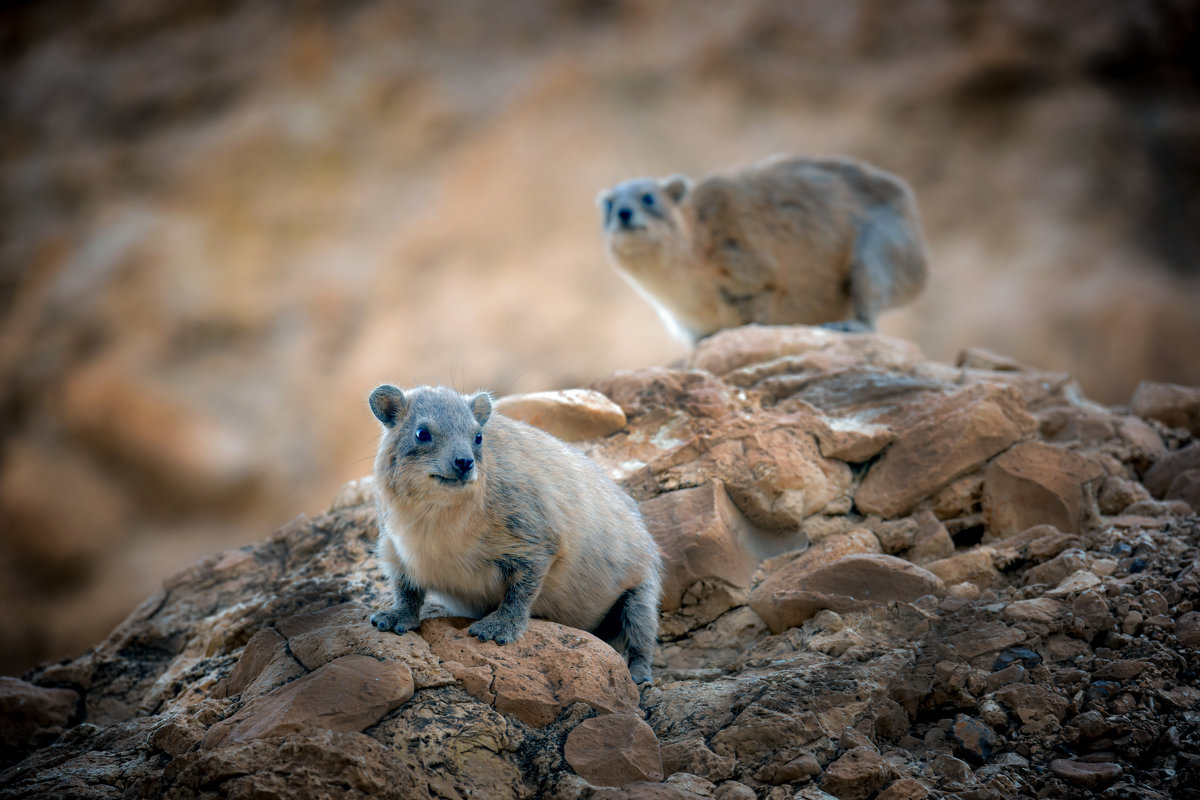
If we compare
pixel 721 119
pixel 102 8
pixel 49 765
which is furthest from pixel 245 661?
pixel 102 8

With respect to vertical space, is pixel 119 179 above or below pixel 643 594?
above

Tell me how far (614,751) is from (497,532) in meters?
1.17

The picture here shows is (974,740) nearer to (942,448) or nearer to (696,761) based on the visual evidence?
(696,761)

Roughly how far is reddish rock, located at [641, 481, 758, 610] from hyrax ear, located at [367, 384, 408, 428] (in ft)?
5.15

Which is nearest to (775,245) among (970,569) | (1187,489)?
(1187,489)

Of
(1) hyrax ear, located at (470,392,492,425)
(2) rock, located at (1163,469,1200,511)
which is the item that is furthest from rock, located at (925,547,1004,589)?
(1) hyrax ear, located at (470,392,492,425)

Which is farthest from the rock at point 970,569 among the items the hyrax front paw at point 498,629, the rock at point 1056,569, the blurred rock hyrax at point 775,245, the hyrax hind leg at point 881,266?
the blurred rock hyrax at point 775,245

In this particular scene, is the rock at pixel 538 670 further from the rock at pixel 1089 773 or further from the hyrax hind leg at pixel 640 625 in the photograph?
the rock at pixel 1089 773

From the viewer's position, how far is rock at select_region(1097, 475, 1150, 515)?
5.09 metres

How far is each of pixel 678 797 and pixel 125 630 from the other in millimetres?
3859

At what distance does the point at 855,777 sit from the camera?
10.5ft

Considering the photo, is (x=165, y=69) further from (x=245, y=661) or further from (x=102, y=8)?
(x=245, y=661)

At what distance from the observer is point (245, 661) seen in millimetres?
4156

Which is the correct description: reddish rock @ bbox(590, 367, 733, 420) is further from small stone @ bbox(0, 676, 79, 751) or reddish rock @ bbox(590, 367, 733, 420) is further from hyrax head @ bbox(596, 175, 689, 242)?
small stone @ bbox(0, 676, 79, 751)
